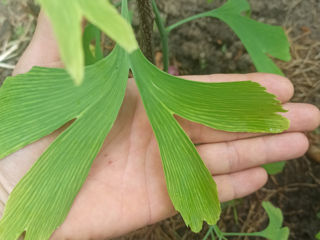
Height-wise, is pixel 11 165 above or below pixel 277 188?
above

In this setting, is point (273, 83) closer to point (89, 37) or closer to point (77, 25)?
point (89, 37)

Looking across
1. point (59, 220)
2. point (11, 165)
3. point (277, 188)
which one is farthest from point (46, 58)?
point (277, 188)

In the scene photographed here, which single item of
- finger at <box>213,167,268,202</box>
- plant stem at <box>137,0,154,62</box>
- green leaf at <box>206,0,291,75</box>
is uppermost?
plant stem at <box>137,0,154,62</box>

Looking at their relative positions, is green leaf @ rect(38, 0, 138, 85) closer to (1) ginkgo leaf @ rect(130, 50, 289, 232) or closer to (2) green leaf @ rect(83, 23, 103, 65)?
(1) ginkgo leaf @ rect(130, 50, 289, 232)

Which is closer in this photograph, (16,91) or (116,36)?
(116,36)

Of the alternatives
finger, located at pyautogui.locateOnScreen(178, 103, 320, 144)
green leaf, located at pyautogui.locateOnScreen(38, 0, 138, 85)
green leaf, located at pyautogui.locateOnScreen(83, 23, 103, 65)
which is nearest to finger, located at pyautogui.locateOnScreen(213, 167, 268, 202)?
finger, located at pyautogui.locateOnScreen(178, 103, 320, 144)

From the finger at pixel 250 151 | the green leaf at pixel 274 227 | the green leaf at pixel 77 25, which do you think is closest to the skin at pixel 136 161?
the finger at pixel 250 151

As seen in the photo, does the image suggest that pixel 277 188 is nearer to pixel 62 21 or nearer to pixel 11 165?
pixel 11 165

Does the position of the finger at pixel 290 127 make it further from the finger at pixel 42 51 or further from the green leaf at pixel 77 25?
the green leaf at pixel 77 25
